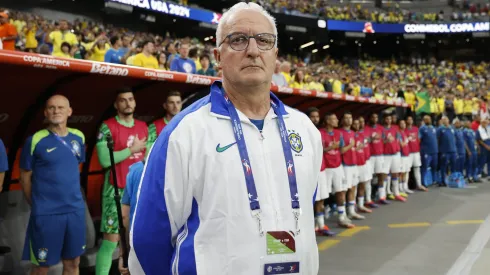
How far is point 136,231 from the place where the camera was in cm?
169

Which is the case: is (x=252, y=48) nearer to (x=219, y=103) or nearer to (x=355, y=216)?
(x=219, y=103)

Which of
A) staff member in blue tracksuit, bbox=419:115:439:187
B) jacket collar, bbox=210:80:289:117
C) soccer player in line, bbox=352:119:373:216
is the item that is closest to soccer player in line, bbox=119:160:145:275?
jacket collar, bbox=210:80:289:117

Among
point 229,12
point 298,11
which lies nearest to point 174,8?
point 298,11

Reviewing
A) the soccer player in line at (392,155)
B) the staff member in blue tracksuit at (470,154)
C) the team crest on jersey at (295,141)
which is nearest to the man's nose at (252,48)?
the team crest on jersey at (295,141)

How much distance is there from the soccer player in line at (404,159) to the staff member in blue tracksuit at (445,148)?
219 cm

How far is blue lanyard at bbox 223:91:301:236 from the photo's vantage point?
1.66 meters

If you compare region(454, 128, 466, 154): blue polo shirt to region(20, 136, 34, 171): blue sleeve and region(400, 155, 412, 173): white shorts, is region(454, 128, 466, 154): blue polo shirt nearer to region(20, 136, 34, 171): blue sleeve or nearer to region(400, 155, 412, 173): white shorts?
region(400, 155, 412, 173): white shorts

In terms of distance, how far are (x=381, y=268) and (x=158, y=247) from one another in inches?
189

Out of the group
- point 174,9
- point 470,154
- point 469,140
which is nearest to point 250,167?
point 470,154

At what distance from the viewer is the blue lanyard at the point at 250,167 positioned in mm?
1659

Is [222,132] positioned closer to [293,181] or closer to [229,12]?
[293,181]

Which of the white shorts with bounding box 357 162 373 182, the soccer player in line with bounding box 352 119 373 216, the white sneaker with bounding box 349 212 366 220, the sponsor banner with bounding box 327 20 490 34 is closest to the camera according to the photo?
the white sneaker with bounding box 349 212 366 220

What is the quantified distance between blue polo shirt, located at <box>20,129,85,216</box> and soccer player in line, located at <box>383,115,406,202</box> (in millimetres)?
8627

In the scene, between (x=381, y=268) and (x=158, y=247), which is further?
(x=381, y=268)
